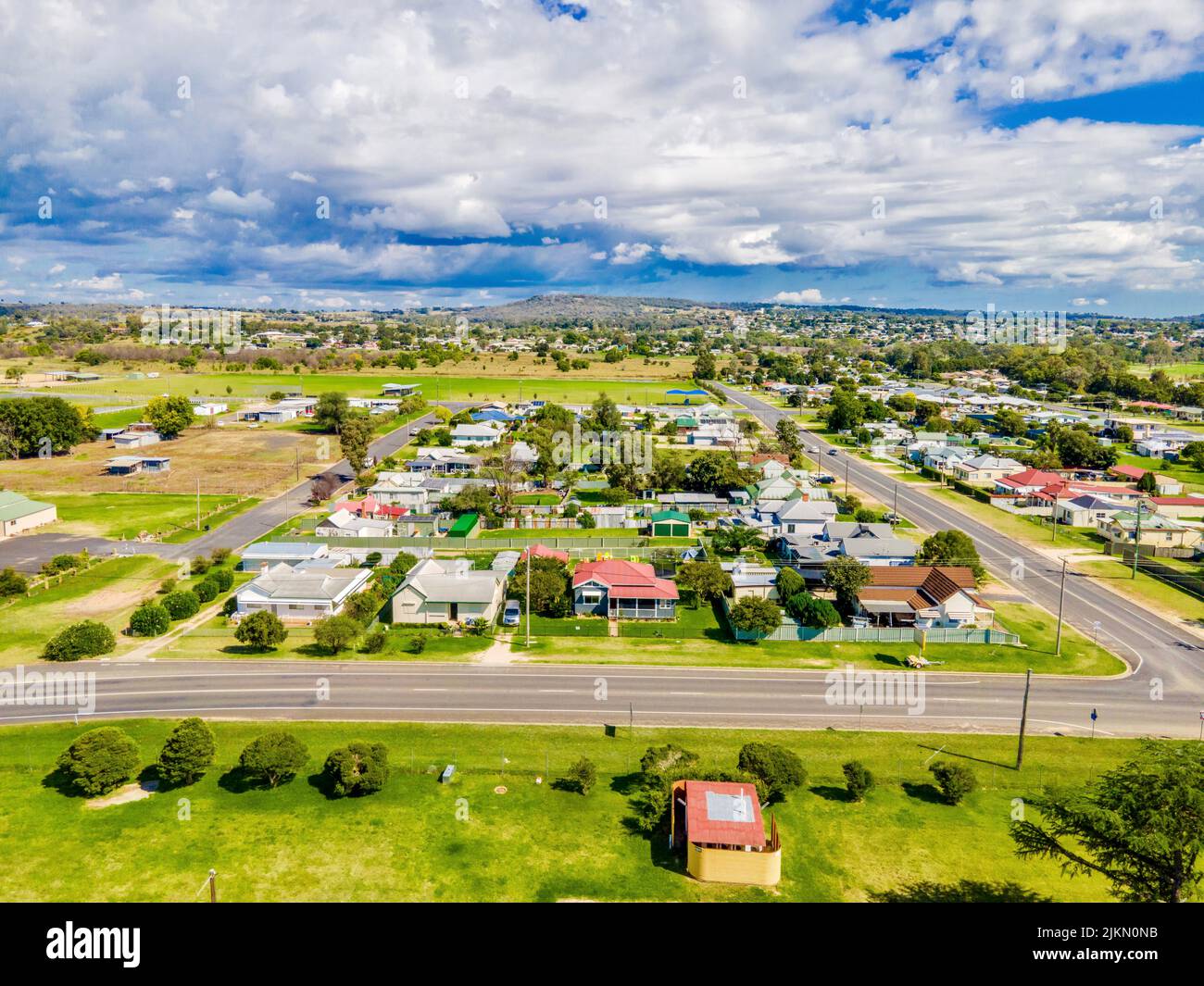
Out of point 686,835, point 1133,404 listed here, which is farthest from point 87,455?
point 1133,404

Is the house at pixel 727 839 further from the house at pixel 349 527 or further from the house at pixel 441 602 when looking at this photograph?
the house at pixel 349 527

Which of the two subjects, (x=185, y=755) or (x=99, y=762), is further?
(x=185, y=755)

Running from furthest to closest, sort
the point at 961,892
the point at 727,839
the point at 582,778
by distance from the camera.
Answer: the point at 582,778, the point at 727,839, the point at 961,892

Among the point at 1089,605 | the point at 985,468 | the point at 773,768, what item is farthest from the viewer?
the point at 985,468

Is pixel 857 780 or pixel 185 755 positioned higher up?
pixel 185 755

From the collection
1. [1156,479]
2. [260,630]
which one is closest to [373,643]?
[260,630]

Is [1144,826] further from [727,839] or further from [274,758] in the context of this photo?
[274,758]
